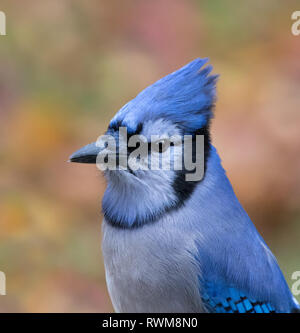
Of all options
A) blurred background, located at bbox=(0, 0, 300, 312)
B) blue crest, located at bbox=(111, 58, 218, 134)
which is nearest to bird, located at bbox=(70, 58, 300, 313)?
blue crest, located at bbox=(111, 58, 218, 134)

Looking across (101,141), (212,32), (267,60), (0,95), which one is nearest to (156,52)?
(212,32)

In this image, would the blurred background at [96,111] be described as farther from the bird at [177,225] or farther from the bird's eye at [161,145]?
the bird's eye at [161,145]

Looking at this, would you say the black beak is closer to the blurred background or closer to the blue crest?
the blue crest

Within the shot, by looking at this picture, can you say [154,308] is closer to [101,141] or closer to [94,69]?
[101,141]

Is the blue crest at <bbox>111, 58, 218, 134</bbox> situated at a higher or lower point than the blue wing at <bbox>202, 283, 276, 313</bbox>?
higher

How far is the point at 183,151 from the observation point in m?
1.60

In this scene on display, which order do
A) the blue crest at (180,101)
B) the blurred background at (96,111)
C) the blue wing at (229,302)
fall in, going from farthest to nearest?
the blurred background at (96,111) < the blue wing at (229,302) < the blue crest at (180,101)

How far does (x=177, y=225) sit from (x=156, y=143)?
23 centimetres

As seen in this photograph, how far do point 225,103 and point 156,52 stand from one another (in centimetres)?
46

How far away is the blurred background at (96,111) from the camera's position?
2.88 m

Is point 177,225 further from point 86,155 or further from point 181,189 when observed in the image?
point 86,155

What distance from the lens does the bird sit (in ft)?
5.20

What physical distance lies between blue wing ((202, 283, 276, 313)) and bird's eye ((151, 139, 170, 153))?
0.39m

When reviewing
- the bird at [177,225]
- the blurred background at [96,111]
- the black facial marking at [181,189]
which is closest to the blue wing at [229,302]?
the bird at [177,225]
